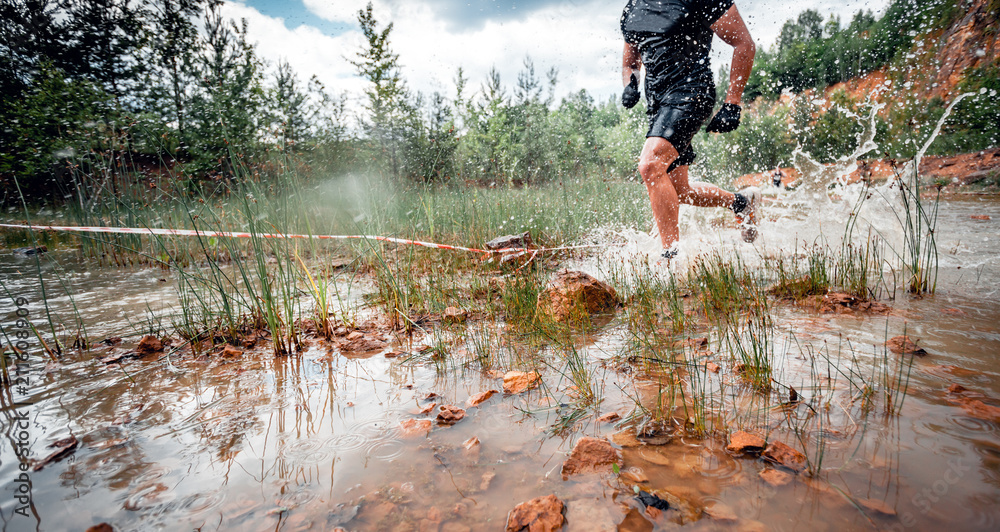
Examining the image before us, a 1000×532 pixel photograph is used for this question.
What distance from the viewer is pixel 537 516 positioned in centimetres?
96

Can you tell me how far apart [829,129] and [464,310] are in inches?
872

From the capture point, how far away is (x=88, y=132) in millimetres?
7512

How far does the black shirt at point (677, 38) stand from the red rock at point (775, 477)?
3248 millimetres

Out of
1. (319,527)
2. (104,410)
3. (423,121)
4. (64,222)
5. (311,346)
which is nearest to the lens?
(319,527)

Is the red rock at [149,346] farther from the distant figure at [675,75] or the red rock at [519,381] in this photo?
the distant figure at [675,75]

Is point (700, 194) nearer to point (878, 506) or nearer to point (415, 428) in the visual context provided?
point (878, 506)

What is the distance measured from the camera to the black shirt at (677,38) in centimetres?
327

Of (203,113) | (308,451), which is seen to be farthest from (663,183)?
(203,113)

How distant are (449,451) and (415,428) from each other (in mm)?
203

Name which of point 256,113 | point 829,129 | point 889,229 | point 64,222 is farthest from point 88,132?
point 829,129

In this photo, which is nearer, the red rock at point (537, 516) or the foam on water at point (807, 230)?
the red rock at point (537, 516)

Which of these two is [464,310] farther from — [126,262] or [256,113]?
[256,113]

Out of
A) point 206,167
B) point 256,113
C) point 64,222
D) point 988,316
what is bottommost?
point 988,316

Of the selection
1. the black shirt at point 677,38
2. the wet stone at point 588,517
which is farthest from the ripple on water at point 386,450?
the black shirt at point 677,38
